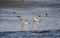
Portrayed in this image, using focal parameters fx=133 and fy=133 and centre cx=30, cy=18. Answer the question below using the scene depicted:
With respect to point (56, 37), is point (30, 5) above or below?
above

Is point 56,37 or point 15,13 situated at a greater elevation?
point 15,13

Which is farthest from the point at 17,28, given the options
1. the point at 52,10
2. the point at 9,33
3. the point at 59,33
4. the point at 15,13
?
the point at 52,10

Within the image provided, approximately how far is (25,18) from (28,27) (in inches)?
5.8

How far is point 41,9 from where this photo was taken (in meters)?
1.47

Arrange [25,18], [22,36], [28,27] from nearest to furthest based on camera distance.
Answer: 1. [22,36]
2. [28,27]
3. [25,18]

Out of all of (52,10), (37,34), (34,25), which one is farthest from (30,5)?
(37,34)

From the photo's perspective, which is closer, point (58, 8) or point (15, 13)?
point (15, 13)

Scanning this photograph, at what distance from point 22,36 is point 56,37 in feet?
0.91

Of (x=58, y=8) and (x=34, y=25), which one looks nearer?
(x=34, y=25)

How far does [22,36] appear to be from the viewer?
1.08m

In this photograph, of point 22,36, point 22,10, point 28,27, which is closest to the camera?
point 22,36

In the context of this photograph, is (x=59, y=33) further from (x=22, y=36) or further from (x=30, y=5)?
(x=30, y=5)

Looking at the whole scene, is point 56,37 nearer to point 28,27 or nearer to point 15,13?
point 28,27

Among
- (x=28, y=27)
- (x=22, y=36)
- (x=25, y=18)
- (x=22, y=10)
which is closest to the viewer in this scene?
(x=22, y=36)
